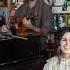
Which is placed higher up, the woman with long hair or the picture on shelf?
the picture on shelf

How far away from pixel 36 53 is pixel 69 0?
86 cm

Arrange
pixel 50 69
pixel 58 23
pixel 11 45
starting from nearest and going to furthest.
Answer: pixel 50 69
pixel 11 45
pixel 58 23

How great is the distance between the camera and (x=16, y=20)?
3566 millimetres

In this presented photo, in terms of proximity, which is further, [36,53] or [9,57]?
[36,53]

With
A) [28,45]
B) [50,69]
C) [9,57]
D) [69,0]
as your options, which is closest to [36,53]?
[28,45]

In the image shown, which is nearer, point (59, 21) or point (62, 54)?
point (62, 54)

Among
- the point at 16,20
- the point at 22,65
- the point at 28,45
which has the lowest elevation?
the point at 22,65

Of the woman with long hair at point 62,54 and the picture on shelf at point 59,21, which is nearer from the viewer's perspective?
the woman with long hair at point 62,54

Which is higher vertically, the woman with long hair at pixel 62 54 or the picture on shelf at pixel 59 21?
the picture on shelf at pixel 59 21

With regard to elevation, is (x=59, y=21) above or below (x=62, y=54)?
above

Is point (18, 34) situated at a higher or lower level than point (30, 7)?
lower

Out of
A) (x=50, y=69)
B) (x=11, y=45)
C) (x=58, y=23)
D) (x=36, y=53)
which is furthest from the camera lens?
(x=58, y=23)

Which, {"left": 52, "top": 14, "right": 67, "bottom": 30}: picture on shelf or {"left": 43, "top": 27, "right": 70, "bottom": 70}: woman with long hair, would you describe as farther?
{"left": 52, "top": 14, "right": 67, "bottom": 30}: picture on shelf

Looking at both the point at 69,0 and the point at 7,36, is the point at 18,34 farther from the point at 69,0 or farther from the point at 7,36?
the point at 69,0
